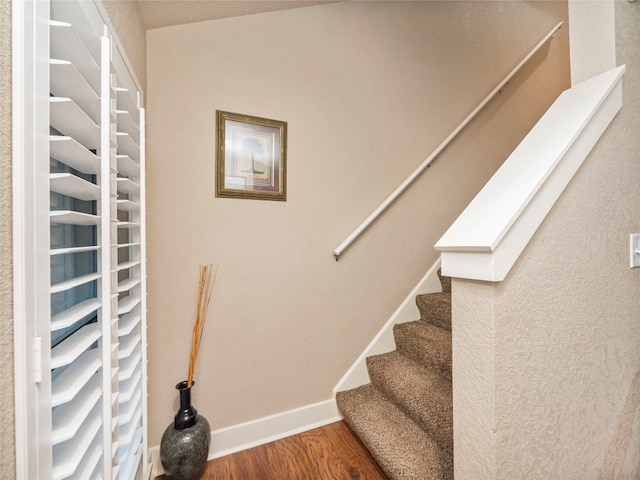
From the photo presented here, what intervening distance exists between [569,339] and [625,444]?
0.53m

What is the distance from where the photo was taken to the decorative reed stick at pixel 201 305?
1.43m

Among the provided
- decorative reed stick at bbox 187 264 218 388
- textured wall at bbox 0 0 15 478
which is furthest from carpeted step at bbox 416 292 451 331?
textured wall at bbox 0 0 15 478

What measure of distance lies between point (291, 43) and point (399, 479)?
2221mm

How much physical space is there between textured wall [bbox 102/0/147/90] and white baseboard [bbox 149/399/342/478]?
177cm

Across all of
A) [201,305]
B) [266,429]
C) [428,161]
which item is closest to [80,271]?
[201,305]

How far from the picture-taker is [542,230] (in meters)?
0.84

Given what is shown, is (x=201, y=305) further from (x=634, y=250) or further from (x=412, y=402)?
(x=634, y=250)

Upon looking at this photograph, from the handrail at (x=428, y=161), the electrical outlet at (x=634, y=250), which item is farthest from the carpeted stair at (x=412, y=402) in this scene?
the electrical outlet at (x=634, y=250)

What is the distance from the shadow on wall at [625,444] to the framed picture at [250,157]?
1665 mm

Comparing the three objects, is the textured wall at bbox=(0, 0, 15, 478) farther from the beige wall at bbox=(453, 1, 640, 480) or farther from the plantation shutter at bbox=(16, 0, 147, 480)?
Answer: the beige wall at bbox=(453, 1, 640, 480)

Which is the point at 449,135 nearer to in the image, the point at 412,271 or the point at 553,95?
the point at 412,271

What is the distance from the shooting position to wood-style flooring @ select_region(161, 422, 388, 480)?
135 cm

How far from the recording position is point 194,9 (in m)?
1.37

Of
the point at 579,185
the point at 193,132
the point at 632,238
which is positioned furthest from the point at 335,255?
the point at 632,238
